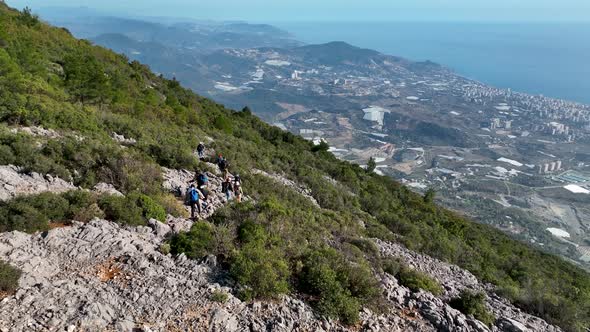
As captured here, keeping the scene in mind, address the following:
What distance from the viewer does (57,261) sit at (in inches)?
276

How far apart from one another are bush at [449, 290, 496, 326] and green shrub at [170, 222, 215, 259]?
621 centimetres

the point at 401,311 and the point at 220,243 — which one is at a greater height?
the point at 220,243

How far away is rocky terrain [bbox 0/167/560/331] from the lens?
6.01 meters

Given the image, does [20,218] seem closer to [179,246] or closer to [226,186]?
[179,246]

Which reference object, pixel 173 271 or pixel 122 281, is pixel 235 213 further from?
pixel 122 281

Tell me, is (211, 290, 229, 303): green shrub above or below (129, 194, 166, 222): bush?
below

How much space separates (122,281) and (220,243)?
7.03ft

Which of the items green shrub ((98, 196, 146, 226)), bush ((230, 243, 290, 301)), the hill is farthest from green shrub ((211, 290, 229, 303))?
green shrub ((98, 196, 146, 226))

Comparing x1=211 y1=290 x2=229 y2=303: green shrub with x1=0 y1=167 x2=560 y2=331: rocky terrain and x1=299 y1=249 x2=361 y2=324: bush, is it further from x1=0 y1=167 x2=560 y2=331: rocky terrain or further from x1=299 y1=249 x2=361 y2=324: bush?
x1=299 y1=249 x2=361 y2=324: bush

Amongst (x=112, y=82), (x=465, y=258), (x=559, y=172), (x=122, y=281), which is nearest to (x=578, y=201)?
(x=559, y=172)

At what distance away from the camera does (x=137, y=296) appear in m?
6.64

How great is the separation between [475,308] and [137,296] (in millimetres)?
7639

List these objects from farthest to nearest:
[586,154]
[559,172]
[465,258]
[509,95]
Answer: [509,95]
[586,154]
[559,172]
[465,258]

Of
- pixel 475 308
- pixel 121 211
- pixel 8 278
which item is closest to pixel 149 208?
pixel 121 211
